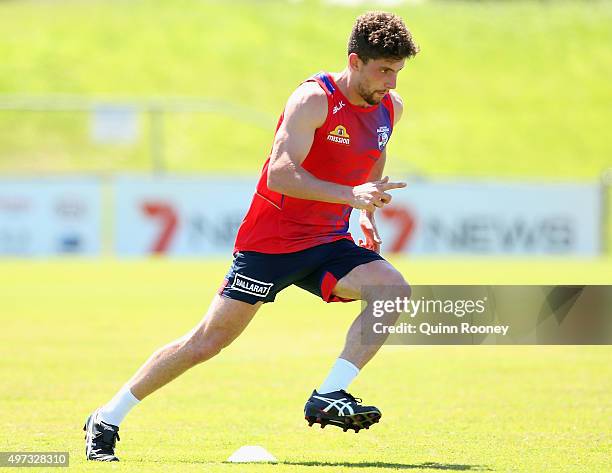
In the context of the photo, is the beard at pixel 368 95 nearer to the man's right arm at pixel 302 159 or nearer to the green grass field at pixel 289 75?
the man's right arm at pixel 302 159

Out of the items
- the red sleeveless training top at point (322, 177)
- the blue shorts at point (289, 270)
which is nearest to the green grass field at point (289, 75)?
the red sleeveless training top at point (322, 177)

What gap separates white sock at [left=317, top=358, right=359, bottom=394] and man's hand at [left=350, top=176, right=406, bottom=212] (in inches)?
36.6

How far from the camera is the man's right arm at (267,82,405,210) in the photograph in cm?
709

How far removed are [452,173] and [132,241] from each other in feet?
61.5

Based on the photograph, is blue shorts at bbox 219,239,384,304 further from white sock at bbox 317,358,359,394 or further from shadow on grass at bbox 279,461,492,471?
shadow on grass at bbox 279,461,492,471

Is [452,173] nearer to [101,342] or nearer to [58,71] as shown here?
[58,71]

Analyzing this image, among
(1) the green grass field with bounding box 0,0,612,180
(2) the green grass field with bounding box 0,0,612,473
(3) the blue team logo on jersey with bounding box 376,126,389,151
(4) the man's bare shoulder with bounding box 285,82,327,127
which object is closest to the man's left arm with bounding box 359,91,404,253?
(3) the blue team logo on jersey with bounding box 376,126,389,151

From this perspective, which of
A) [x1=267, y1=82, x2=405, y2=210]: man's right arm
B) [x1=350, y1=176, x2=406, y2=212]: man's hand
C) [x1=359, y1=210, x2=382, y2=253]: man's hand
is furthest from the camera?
[x1=359, y1=210, x2=382, y2=253]: man's hand

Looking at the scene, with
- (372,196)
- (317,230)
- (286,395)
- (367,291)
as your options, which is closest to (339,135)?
(317,230)

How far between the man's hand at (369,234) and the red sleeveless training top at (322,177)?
31 centimetres

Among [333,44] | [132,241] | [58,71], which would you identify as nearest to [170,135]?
[58,71]

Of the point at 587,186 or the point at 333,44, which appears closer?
the point at 587,186

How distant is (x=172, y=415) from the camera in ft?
31.0

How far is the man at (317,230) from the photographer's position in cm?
726
